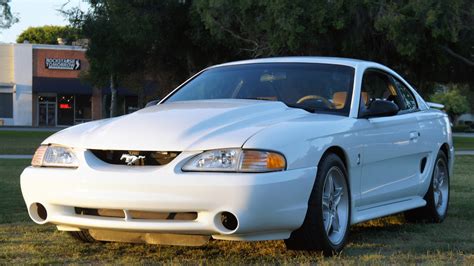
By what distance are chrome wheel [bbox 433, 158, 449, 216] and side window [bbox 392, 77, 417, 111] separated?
648mm

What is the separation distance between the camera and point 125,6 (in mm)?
30500

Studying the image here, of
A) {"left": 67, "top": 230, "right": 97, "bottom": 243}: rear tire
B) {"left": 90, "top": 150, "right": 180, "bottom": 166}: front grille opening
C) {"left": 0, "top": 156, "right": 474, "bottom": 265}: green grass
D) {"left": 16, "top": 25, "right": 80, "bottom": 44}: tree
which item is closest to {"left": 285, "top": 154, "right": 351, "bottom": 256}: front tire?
{"left": 0, "top": 156, "right": 474, "bottom": 265}: green grass

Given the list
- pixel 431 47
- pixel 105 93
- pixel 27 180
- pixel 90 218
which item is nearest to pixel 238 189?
pixel 90 218

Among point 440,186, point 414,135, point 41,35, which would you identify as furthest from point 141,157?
point 41,35

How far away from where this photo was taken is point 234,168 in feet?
15.1

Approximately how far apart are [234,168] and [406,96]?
3459 millimetres

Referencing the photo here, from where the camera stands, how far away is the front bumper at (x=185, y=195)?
455 centimetres

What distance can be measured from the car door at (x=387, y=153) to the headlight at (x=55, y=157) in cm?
232

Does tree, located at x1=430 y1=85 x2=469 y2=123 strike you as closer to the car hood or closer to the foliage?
Answer: the foliage

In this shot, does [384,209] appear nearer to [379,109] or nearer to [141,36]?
[379,109]

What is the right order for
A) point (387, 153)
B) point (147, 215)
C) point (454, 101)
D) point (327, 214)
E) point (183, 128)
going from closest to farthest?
point (147, 215) < point (183, 128) < point (327, 214) < point (387, 153) < point (454, 101)

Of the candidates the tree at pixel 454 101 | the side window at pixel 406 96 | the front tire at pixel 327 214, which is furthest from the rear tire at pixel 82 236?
the tree at pixel 454 101

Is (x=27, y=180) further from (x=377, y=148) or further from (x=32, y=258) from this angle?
(x=377, y=148)

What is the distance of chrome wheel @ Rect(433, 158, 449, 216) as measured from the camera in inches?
293
